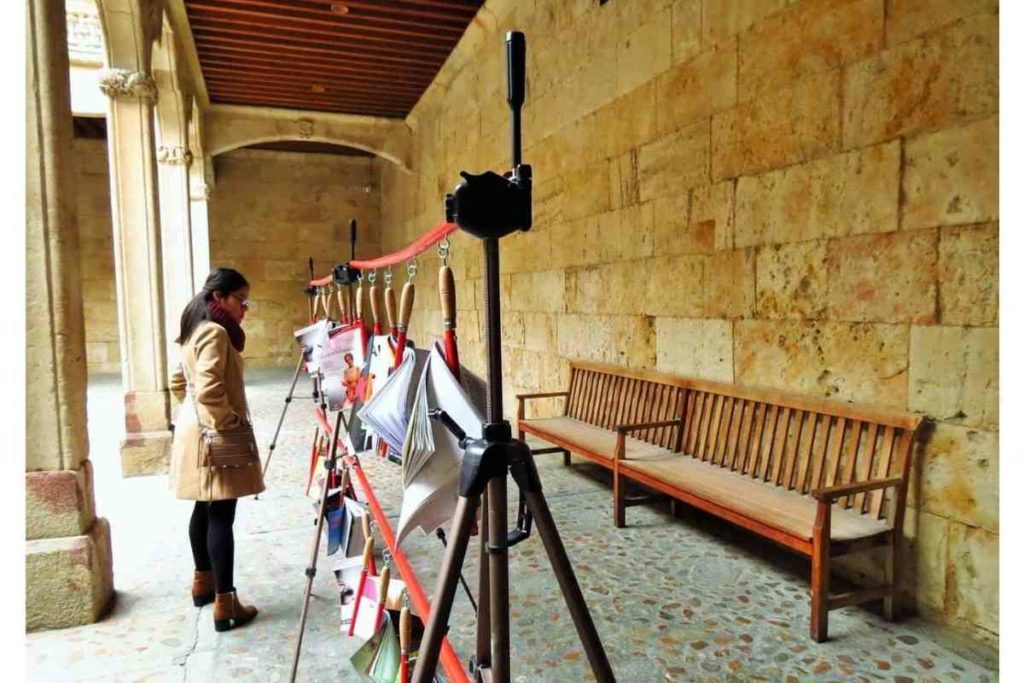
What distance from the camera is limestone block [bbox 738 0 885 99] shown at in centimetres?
246

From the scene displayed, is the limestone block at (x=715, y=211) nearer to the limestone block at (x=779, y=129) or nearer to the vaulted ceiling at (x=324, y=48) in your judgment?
the limestone block at (x=779, y=129)

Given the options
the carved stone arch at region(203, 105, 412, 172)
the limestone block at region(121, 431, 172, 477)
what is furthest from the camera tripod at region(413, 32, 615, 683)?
the carved stone arch at region(203, 105, 412, 172)

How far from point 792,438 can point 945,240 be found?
103 cm

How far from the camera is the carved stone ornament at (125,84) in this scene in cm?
436

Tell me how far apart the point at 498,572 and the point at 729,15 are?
309cm

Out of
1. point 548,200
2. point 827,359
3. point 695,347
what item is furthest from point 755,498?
point 548,200

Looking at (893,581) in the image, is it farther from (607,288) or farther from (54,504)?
(54,504)

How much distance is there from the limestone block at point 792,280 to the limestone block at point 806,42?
75 centimetres

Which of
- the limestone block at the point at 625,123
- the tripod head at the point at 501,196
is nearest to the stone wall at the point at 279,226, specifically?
the limestone block at the point at 625,123

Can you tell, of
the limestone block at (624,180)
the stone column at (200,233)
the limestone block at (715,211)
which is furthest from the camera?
→ the stone column at (200,233)

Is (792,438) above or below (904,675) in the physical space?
above

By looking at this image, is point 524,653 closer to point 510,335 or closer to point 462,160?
point 510,335

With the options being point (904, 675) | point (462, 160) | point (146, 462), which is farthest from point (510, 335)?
Answer: point (904, 675)

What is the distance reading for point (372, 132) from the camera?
9531 millimetres
